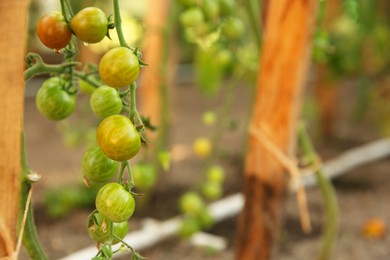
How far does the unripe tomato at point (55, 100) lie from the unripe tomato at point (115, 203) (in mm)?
189

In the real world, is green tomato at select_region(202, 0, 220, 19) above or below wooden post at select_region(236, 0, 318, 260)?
above

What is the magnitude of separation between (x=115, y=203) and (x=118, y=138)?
2.4 inches

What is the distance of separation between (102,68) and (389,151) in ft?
7.33

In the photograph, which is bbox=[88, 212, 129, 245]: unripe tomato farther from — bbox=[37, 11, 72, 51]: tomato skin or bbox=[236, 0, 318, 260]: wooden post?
bbox=[236, 0, 318, 260]: wooden post

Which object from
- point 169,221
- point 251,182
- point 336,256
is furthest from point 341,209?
point 251,182

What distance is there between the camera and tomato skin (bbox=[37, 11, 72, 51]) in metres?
0.59

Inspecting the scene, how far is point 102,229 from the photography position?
1.99 feet

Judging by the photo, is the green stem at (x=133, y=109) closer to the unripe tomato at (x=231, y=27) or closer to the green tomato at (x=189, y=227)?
the unripe tomato at (x=231, y=27)

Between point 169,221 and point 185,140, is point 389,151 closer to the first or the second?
point 185,140

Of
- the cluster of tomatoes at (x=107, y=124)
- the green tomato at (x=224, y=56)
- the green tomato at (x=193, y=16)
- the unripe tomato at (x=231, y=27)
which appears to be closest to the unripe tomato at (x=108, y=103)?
the cluster of tomatoes at (x=107, y=124)

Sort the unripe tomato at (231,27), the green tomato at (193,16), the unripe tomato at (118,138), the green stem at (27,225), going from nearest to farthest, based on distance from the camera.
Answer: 1. the unripe tomato at (118,138)
2. the green stem at (27,225)
3. the green tomato at (193,16)
4. the unripe tomato at (231,27)

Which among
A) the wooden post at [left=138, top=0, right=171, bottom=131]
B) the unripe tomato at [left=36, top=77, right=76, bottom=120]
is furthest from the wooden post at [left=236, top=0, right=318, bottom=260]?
the wooden post at [left=138, top=0, right=171, bottom=131]

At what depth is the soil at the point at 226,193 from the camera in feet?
5.36

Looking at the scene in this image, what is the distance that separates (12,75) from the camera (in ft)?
1.84
